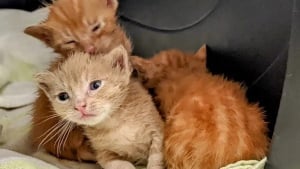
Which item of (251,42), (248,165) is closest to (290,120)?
(248,165)

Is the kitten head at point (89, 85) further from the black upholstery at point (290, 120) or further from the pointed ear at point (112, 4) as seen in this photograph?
the black upholstery at point (290, 120)

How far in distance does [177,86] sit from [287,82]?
0.89ft

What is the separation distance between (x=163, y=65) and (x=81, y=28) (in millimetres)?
204

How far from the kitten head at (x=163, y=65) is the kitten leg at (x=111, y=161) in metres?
0.19

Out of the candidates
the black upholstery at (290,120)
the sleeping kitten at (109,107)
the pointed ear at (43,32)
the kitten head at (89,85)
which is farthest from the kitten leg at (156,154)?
the pointed ear at (43,32)

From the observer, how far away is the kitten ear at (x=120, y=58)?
136 cm

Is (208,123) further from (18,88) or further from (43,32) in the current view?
(18,88)

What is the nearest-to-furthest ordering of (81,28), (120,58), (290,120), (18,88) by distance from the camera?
1. (290,120)
2. (120,58)
3. (81,28)
4. (18,88)

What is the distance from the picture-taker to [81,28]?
148cm

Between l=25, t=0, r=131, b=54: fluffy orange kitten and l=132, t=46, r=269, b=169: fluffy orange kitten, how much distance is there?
0.18 metres

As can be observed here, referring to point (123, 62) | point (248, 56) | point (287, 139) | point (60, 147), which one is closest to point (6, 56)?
point (60, 147)

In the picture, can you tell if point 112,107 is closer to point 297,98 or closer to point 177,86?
point 177,86

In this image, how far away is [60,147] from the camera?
1.47 metres

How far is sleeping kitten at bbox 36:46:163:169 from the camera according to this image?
133 cm
